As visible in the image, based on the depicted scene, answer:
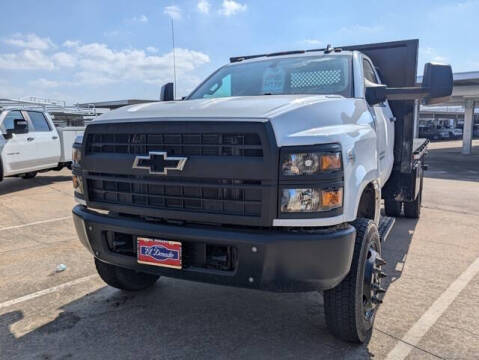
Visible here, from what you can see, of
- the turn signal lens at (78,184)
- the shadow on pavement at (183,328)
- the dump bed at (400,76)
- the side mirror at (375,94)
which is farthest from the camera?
the dump bed at (400,76)

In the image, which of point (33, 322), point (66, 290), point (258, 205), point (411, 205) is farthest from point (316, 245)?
point (411, 205)

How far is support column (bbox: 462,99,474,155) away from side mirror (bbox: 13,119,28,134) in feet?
80.8

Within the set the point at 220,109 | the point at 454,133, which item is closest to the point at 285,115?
the point at 220,109

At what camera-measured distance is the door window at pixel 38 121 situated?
400 inches

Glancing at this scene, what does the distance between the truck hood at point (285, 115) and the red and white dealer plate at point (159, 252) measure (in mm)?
774

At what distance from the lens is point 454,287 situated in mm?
3975

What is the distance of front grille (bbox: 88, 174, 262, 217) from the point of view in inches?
95.1

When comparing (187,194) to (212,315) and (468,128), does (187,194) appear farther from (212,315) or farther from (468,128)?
(468,128)

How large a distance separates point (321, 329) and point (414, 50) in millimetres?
3448

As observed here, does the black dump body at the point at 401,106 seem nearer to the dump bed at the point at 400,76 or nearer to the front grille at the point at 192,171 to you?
the dump bed at the point at 400,76

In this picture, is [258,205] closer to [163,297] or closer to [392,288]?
[163,297]

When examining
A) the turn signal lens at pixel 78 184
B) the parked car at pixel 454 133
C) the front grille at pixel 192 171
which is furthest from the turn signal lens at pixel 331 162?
the parked car at pixel 454 133

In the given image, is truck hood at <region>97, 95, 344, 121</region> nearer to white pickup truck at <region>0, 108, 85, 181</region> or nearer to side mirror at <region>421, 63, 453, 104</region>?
side mirror at <region>421, 63, 453, 104</region>

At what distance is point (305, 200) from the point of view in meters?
2.34
